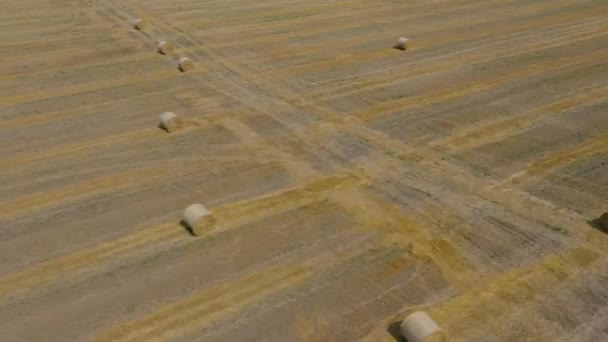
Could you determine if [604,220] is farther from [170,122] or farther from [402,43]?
[402,43]

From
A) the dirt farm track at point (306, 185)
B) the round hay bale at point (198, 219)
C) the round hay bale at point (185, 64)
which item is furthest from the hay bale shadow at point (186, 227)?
the round hay bale at point (185, 64)

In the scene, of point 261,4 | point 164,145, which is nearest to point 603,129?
point 164,145

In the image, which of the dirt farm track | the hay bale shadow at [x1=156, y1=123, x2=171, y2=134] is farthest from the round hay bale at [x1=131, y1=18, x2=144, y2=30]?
the hay bale shadow at [x1=156, y1=123, x2=171, y2=134]

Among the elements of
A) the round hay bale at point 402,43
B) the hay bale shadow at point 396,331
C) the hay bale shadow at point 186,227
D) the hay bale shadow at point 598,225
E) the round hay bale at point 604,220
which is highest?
the round hay bale at point 402,43

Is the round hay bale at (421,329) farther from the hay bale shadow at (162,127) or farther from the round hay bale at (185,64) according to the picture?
the round hay bale at (185,64)

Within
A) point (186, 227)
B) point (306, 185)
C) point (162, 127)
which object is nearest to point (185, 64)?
point (162, 127)

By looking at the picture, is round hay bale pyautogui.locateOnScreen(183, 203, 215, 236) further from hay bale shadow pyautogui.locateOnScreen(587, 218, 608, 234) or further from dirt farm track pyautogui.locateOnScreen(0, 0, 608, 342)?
hay bale shadow pyautogui.locateOnScreen(587, 218, 608, 234)
